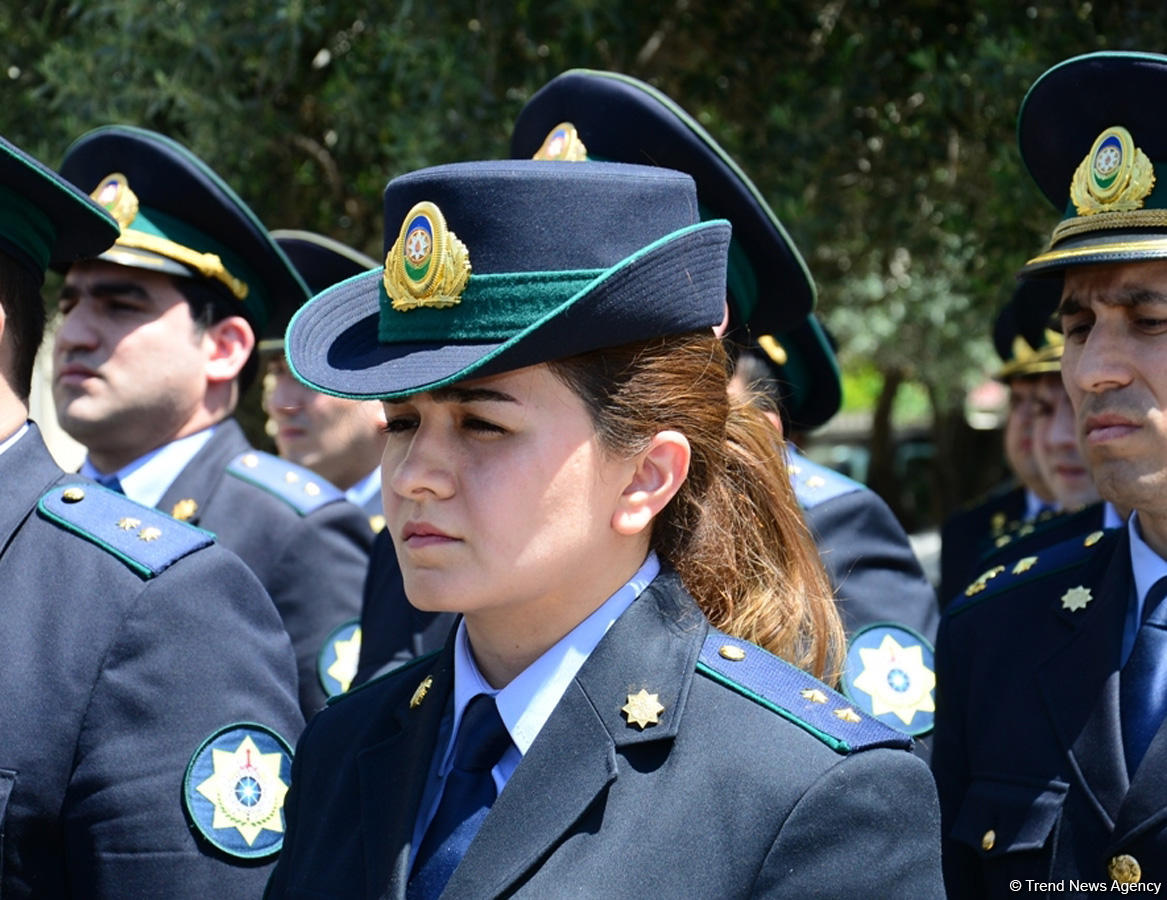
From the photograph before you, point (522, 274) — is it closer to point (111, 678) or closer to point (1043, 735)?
point (111, 678)

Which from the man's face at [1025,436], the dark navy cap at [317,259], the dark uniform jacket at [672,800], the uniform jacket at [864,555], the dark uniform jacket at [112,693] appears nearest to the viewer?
the dark uniform jacket at [672,800]

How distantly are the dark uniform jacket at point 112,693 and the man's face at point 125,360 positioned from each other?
1273 millimetres

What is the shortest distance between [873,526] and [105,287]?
6.69 feet

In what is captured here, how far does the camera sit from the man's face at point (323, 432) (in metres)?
5.61

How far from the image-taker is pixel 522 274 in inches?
80.5

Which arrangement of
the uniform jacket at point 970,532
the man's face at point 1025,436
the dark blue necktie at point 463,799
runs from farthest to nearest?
the uniform jacket at point 970,532 → the man's face at point 1025,436 → the dark blue necktie at point 463,799

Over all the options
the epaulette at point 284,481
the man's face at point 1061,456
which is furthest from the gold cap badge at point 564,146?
the man's face at point 1061,456

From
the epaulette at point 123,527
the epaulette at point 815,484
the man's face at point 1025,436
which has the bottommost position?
the man's face at point 1025,436

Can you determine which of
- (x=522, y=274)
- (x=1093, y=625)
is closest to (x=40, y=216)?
(x=522, y=274)

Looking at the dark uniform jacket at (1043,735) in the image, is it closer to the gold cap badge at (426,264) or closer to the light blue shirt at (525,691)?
the light blue shirt at (525,691)

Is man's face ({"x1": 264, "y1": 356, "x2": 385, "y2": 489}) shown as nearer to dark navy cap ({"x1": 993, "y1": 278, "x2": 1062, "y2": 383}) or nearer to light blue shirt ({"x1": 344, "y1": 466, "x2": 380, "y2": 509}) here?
light blue shirt ({"x1": 344, "y1": 466, "x2": 380, "y2": 509})

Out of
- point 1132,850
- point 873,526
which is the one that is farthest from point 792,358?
point 1132,850

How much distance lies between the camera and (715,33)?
21.5 feet

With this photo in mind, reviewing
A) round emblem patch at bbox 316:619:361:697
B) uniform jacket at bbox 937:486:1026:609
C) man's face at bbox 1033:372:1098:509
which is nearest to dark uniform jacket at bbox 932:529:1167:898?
round emblem patch at bbox 316:619:361:697
